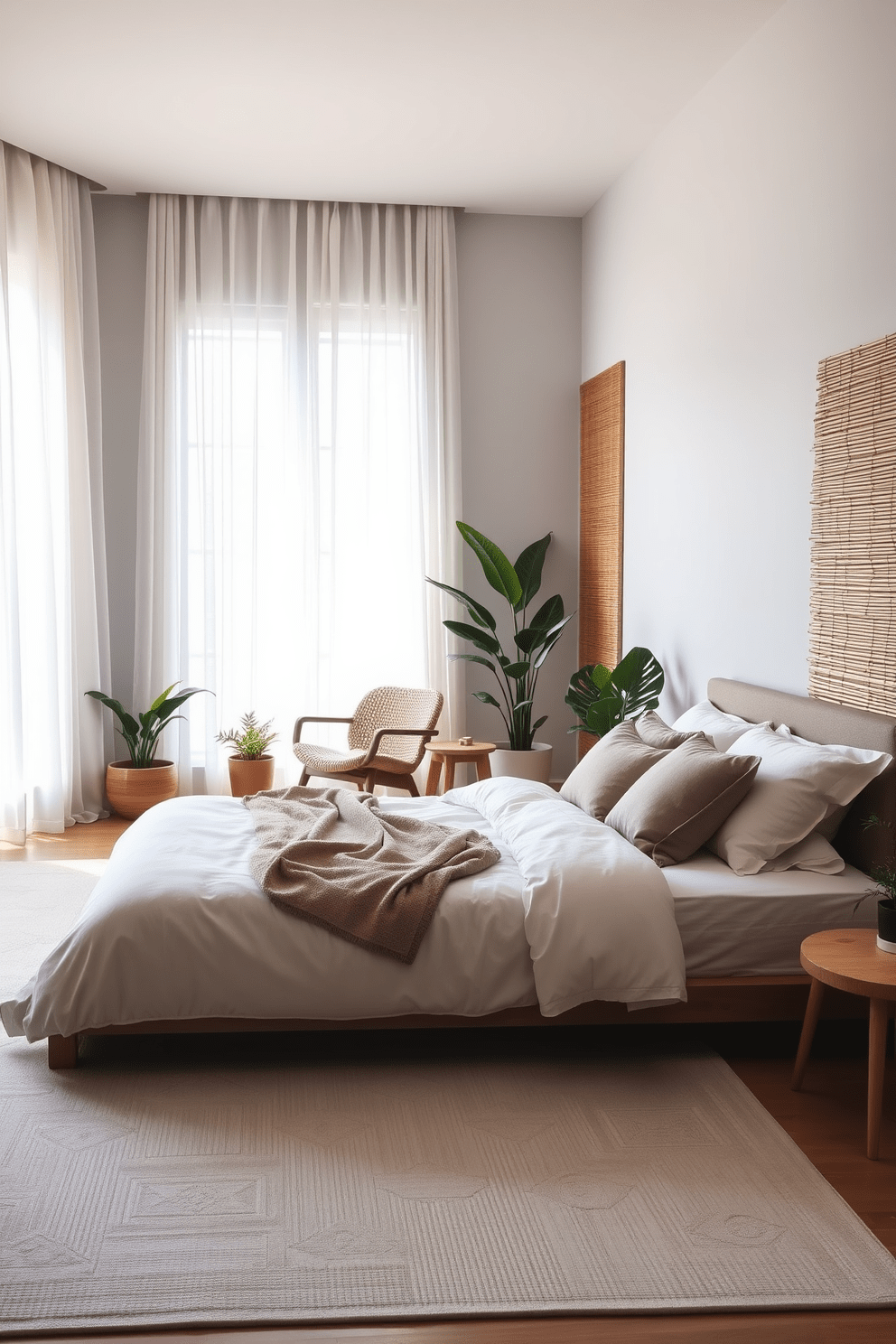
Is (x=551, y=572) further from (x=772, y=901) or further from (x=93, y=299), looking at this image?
(x=772, y=901)

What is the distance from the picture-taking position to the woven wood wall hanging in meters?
3.01

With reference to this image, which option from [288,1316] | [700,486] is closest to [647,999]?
[288,1316]

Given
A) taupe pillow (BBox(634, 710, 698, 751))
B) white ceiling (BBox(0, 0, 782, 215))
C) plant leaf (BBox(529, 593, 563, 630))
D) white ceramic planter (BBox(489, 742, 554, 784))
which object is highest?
white ceiling (BBox(0, 0, 782, 215))

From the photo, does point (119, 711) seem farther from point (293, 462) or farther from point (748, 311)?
point (748, 311)

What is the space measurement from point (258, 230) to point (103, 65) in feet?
5.62


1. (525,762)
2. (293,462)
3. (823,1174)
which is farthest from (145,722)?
(823,1174)

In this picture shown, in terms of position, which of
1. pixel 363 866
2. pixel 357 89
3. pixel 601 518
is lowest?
pixel 363 866

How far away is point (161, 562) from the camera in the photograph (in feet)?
19.5

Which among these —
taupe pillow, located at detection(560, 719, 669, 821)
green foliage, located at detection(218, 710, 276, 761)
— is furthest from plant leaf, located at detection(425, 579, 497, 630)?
taupe pillow, located at detection(560, 719, 669, 821)

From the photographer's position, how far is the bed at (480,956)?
2738mm

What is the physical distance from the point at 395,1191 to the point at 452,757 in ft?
9.99

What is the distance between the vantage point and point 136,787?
5.64 meters

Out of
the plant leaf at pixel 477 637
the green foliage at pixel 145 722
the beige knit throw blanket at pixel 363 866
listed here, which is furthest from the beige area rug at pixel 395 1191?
the plant leaf at pixel 477 637

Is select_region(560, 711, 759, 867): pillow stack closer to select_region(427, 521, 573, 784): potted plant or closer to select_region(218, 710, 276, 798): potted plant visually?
select_region(427, 521, 573, 784): potted plant
